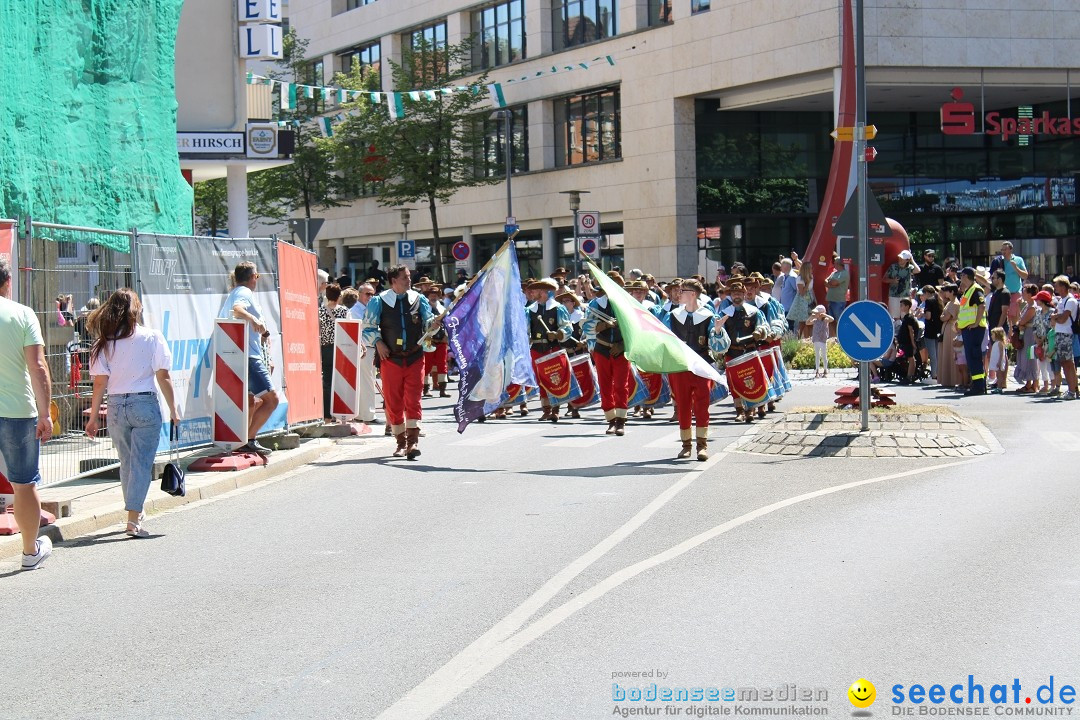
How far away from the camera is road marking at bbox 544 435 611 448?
16844 millimetres

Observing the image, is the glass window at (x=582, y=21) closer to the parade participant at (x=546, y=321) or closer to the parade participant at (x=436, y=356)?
the parade participant at (x=436, y=356)

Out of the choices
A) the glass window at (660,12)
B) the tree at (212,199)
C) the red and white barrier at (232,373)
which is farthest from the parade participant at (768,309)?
the tree at (212,199)

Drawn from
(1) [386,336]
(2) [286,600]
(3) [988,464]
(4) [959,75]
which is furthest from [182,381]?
(4) [959,75]

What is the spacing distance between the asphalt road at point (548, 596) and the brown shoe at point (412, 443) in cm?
167

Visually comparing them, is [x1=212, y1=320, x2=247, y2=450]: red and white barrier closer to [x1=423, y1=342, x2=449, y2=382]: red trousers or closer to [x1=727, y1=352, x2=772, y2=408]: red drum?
[x1=727, y1=352, x2=772, y2=408]: red drum

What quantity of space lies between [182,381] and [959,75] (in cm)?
3079

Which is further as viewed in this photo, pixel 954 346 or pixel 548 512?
pixel 954 346

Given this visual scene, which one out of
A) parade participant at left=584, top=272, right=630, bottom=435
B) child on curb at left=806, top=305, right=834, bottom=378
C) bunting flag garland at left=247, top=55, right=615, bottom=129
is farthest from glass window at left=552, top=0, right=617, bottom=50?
parade participant at left=584, top=272, right=630, bottom=435

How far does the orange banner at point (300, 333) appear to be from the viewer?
53.1ft

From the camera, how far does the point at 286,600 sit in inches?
315

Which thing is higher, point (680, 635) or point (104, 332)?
point (104, 332)

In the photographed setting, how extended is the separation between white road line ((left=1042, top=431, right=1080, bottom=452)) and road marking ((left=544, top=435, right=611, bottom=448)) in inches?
201

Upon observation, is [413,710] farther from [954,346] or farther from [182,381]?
[954,346]

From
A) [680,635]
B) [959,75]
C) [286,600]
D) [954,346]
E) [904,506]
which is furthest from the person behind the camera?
[959,75]
